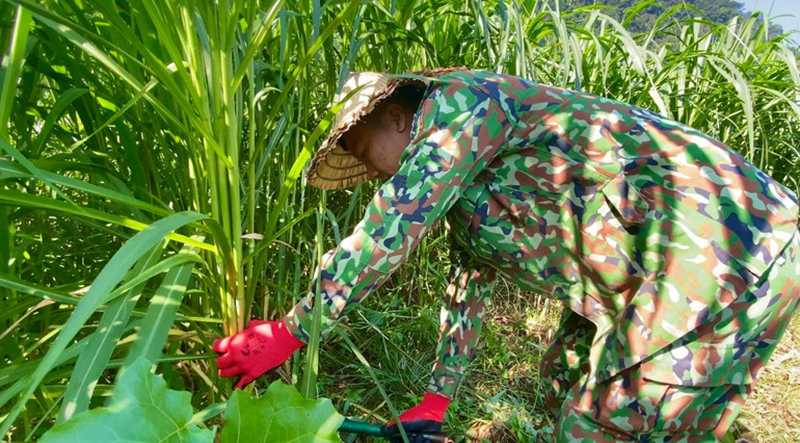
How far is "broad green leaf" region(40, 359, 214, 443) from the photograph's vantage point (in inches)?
15.0

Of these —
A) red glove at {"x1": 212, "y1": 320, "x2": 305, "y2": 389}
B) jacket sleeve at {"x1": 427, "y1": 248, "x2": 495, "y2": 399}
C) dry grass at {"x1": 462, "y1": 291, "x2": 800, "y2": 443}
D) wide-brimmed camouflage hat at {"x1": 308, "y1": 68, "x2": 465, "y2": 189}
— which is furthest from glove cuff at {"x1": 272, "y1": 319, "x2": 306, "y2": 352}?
dry grass at {"x1": 462, "y1": 291, "x2": 800, "y2": 443}

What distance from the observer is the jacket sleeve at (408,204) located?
2.56ft

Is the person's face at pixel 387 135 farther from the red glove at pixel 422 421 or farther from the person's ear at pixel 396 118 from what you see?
the red glove at pixel 422 421

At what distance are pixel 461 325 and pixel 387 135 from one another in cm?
51

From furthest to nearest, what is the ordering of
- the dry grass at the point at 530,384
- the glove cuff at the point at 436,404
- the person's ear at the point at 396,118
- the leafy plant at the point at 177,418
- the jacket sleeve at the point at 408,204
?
the dry grass at the point at 530,384 < the glove cuff at the point at 436,404 < the person's ear at the point at 396,118 < the jacket sleeve at the point at 408,204 < the leafy plant at the point at 177,418

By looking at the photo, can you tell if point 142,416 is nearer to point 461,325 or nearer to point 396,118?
point 396,118

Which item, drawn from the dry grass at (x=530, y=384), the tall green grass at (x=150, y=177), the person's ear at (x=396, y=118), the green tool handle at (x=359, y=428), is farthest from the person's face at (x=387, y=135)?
the dry grass at (x=530, y=384)

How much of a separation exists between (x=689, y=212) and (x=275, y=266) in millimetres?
971

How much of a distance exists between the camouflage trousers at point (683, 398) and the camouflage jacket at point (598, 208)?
0.03 metres

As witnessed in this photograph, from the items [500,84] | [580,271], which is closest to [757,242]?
[580,271]

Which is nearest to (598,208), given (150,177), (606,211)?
(606,211)

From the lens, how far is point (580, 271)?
953mm

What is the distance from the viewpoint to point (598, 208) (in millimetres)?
872

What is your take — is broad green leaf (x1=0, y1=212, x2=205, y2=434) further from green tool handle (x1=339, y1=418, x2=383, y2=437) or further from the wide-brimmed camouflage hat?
green tool handle (x1=339, y1=418, x2=383, y2=437)
